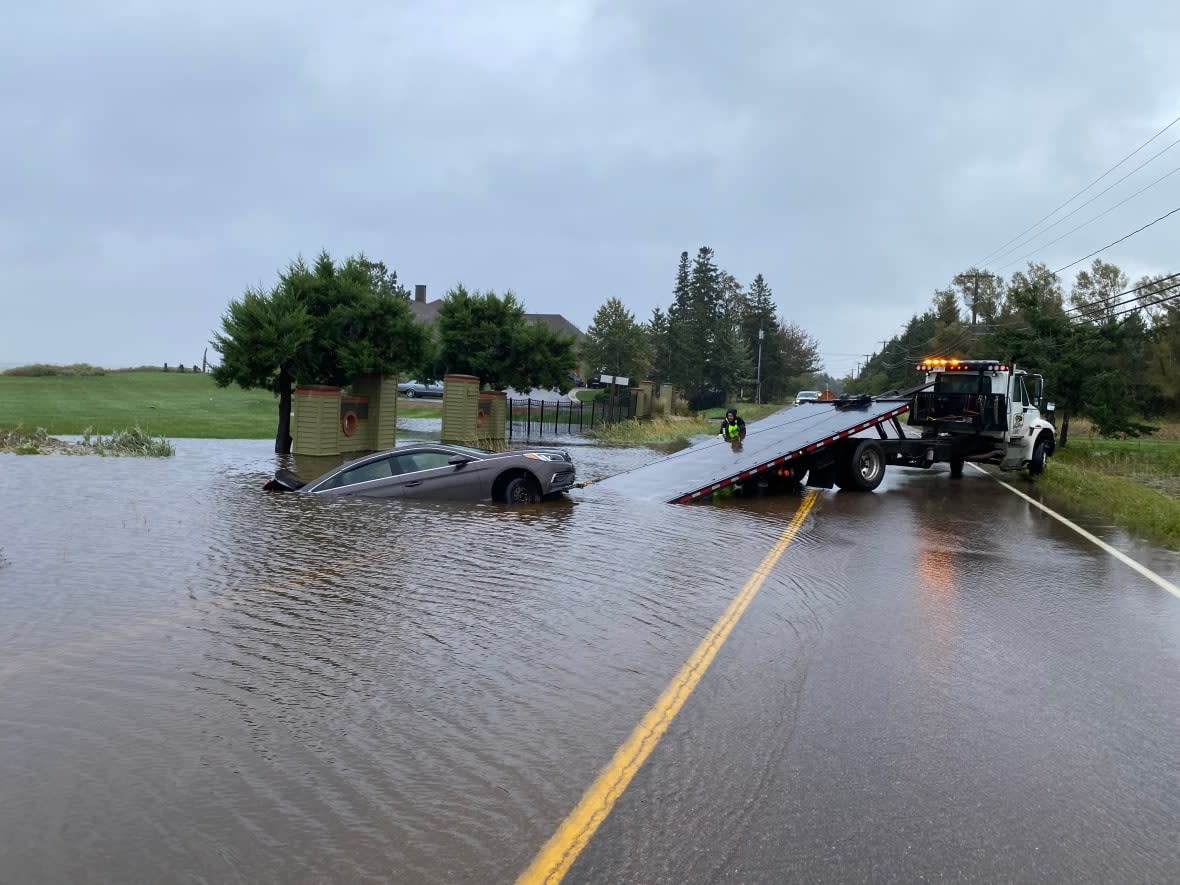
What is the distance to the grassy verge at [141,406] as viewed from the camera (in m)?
34.1

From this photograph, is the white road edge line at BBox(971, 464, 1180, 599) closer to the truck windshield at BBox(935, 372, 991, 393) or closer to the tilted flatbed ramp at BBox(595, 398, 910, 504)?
the truck windshield at BBox(935, 372, 991, 393)

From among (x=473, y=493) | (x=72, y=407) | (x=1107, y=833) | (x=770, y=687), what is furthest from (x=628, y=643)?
(x=72, y=407)

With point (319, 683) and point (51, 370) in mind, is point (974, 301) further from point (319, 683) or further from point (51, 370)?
point (319, 683)

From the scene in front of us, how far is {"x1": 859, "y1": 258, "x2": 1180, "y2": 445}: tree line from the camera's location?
3606 centimetres

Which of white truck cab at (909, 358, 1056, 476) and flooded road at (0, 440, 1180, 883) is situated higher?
white truck cab at (909, 358, 1056, 476)

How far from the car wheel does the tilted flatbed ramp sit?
2.06 m

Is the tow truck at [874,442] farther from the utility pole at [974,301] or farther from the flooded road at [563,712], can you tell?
the utility pole at [974,301]

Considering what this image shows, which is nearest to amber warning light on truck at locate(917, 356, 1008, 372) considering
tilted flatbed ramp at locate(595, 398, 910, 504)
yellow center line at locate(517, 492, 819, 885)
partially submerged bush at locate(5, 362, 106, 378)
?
tilted flatbed ramp at locate(595, 398, 910, 504)

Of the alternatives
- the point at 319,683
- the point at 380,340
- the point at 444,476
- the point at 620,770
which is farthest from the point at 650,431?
the point at 620,770

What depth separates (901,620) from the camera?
8344 millimetres

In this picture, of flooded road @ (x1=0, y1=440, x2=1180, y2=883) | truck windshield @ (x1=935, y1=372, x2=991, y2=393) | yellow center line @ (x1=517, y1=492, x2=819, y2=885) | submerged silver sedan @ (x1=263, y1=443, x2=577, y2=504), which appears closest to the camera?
yellow center line @ (x1=517, y1=492, x2=819, y2=885)

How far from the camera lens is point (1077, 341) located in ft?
120

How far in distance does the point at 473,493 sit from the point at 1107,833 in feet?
40.1

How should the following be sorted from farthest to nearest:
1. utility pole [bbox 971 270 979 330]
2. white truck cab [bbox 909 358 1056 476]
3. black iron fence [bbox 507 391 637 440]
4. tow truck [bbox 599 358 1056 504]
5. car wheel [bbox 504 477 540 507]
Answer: utility pole [bbox 971 270 979 330] < black iron fence [bbox 507 391 637 440] < white truck cab [bbox 909 358 1056 476] < tow truck [bbox 599 358 1056 504] < car wheel [bbox 504 477 540 507]
